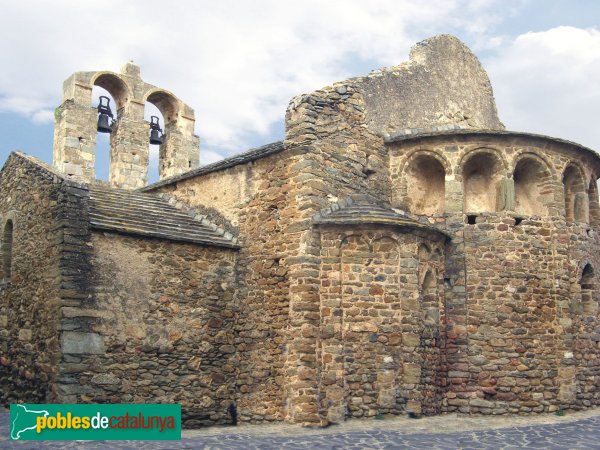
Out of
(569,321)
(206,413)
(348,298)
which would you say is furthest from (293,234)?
(569,321)

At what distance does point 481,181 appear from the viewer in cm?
1191

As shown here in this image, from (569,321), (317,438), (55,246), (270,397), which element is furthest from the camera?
(569,321)

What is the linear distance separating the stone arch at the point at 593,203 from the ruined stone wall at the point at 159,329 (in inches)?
256

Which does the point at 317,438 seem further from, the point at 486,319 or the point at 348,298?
the point at 486,319

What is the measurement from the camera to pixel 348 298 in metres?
10.1

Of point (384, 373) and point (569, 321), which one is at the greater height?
point (569, 321)

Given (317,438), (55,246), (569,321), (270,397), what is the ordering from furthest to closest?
1. (569,321)
2. (270,397)
3. (55,246)
4. (317,438)

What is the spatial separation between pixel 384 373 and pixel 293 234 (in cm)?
240

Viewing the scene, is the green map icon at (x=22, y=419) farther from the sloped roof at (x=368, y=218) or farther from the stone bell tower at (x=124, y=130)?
the stone bell tower at (x=124, y=130)

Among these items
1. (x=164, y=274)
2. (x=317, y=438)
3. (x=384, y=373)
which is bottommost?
(x=317, y=438)

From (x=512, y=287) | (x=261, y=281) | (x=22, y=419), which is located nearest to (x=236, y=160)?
(x=261, y=281)

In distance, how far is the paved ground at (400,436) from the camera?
26.9ft

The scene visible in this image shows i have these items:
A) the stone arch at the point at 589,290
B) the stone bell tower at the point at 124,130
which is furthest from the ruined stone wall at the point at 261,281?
the stone arch at the point at 589,290

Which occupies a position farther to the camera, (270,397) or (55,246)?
(270,397)
